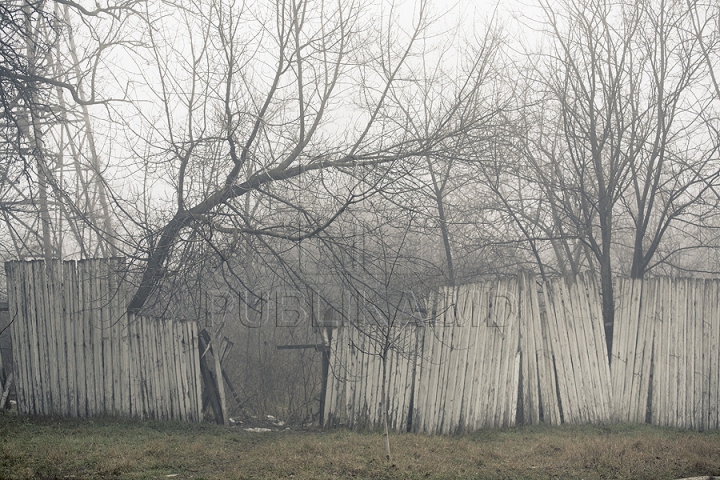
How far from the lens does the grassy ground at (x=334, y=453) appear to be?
231 inches

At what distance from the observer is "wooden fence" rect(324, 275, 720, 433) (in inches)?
329

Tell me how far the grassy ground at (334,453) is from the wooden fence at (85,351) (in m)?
0.37

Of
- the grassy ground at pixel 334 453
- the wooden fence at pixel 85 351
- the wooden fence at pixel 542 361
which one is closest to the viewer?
the grassy ground at pixel 334 453

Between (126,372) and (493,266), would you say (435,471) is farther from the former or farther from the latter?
(493,266)

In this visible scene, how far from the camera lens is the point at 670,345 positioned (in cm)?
883

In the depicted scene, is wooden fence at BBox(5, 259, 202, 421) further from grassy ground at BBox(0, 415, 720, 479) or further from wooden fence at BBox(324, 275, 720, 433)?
wooden fence at BBox(324, 275, 720, 433)

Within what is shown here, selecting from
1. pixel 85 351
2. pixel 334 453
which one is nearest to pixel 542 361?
pixel 334 453

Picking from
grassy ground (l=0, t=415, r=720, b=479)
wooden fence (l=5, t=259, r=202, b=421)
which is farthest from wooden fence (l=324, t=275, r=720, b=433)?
wooden fence (l=5, t=259, r=202, b=421)

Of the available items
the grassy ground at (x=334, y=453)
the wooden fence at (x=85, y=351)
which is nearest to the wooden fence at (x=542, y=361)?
the grassy ground at (x=334, y=453)

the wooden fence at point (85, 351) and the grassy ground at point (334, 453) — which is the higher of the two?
the wooden fence at point (85, 351)

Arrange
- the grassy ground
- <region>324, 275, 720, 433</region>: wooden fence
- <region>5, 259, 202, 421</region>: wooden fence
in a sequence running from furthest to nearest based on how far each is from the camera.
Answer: <region>5, 259, 202, 421</region>: wooden fence → <region>324, 275, 720, 433</region>: wooden fence → the grassy ground

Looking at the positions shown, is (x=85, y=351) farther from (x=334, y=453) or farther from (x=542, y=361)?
(x=542, y=361)

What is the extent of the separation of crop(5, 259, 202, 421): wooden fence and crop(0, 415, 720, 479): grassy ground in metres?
0.37

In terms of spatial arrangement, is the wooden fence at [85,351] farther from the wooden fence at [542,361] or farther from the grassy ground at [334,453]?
the wooden fence at [542,361]
